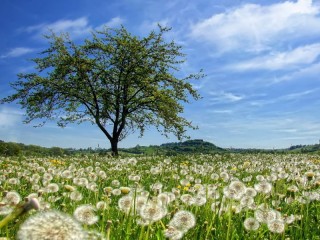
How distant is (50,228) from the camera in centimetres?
177

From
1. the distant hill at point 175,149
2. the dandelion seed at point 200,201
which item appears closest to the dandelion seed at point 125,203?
the dandelion seed at point 200,201

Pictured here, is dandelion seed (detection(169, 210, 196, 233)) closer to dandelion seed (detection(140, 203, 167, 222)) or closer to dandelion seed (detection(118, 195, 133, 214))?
dandelion seed (detection(140, 203, 167, 222))

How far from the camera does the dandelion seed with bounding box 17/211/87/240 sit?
1.72 m

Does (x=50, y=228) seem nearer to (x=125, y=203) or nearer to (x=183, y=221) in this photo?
(x=183, y=221)

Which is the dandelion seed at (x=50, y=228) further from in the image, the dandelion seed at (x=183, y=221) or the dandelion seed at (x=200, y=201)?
the dandelion seed at (x=200, y=201)

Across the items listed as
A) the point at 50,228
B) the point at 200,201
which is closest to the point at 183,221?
the point at 200,201

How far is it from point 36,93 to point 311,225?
125 feet

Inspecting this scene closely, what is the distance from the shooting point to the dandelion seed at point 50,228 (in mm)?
1716

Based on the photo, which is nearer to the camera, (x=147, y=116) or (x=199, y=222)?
(x=199, y=222)

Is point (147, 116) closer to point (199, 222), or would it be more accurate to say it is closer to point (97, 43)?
point (97, 43)

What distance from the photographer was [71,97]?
41.3 metres

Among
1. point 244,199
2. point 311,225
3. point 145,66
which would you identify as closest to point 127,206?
point 244,199

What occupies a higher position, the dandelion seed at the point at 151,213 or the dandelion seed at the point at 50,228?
the dandelion seed at the point at 50,228

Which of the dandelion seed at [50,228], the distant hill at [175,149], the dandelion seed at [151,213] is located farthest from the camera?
the distant hill at [175,149]
